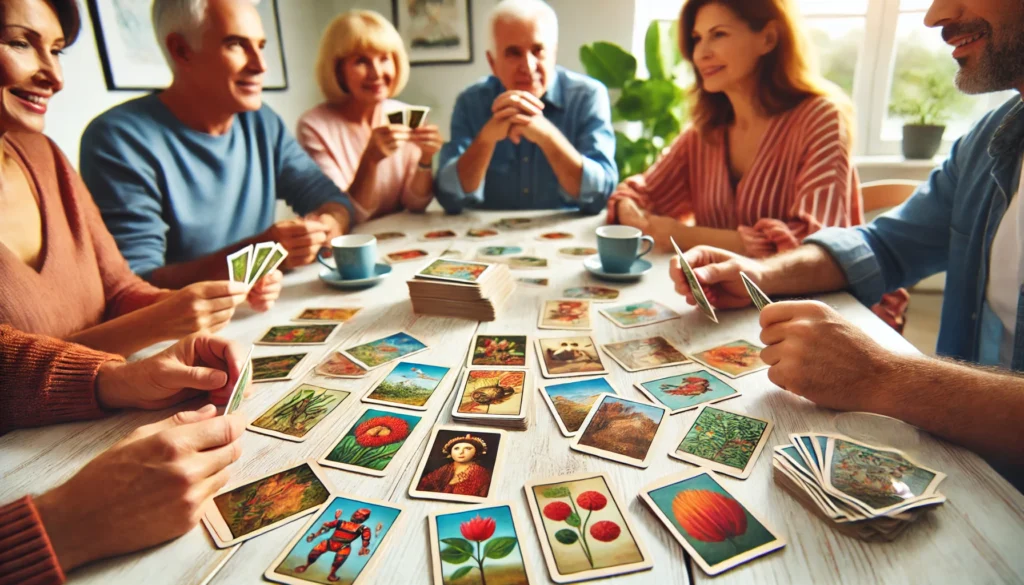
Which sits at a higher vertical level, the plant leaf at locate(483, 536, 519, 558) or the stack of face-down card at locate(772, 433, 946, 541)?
the stack of face-down card at locate(772, 433, 946, 541)

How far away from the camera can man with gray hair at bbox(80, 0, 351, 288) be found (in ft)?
4.70

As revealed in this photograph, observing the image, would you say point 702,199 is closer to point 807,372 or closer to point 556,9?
point 807,372

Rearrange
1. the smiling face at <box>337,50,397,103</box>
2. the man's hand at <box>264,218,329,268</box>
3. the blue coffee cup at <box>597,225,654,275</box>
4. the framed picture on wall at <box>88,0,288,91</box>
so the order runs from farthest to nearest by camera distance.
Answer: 1. the smiling face at <box>337,50,397,103</box>
2. the framed picture on wall at <box>88,0,288,91</box>
3. the man's hand at <box>264,218,329,268</box>
4. the blue coffee cup at <box>597,225,654,275</box>

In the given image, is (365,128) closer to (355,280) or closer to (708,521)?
(355,280)

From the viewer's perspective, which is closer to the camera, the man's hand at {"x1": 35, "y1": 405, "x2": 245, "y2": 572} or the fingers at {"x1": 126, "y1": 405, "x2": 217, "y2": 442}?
the man's hand at {"x1": 35, "y1": 405, "x2": 245, "y2": 572}

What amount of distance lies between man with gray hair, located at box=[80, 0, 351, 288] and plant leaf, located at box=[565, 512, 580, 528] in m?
1.09

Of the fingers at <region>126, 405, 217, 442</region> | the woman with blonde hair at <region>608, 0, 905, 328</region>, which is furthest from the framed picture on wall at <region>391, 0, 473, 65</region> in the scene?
the fingers at <region>126, 405, 217, 442</region>

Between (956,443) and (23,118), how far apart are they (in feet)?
4.72

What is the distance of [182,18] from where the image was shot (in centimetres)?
149

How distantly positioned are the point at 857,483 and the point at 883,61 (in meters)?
3.61

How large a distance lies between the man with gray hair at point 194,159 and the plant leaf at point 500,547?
108 centimetres

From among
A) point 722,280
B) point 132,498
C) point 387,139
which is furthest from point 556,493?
point 387,139

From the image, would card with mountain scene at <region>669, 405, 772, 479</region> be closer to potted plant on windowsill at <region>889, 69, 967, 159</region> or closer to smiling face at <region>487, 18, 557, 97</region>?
smiling face at <region>487, 18, 557, 97</region>

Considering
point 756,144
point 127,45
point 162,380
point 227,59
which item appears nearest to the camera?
point 162,380
